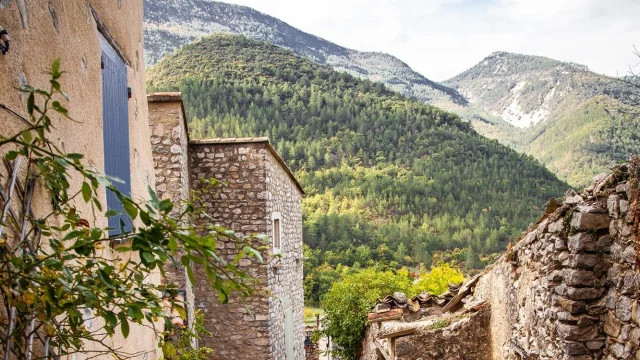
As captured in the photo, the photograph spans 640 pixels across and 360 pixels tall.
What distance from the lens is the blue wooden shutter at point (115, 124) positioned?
3551 millimetres

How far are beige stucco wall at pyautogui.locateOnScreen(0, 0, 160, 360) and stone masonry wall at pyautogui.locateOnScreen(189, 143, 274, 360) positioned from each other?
345cm

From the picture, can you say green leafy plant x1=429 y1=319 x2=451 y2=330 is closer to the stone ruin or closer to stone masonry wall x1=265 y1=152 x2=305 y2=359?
the stone ruin

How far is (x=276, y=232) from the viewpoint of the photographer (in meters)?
9.36

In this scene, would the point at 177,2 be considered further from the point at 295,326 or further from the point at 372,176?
the point at 295,326

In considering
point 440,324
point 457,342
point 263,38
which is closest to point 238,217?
point 440,324

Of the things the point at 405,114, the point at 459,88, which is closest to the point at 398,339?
the point at 405,114

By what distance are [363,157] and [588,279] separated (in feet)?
Result: 189

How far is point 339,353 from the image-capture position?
12.2m

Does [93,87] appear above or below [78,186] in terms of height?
above

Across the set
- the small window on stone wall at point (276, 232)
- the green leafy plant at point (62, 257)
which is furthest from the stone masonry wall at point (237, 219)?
the green leafy plant at point (62, 257)

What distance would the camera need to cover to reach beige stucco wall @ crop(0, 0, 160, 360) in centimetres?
223

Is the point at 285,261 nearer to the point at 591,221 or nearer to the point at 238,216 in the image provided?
the point at 238,216

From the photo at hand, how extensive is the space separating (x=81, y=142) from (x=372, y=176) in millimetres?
53298

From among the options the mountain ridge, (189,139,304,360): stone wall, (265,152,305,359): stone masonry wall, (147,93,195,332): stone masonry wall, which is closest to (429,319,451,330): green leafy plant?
(265,152,305,359): stone masonry wall
